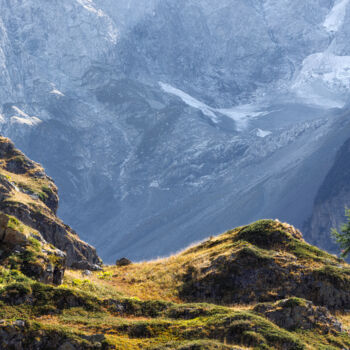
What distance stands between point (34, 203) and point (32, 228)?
Answer: 28.4ft

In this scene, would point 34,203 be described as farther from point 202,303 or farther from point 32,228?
point 202,303

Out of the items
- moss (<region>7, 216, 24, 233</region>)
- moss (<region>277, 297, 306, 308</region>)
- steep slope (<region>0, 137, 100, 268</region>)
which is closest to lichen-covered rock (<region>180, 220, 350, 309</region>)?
moss (<region>277, 297, 306, 308</region>)

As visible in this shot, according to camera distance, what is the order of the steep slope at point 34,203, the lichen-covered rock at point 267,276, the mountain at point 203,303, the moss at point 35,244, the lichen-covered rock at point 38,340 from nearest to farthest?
the lichen-covered rock at point 38,340, the mountain at point 203,303, the moss at point 35,244, the lichen-covered rock at point 267,276, the steep slope at point 34,203

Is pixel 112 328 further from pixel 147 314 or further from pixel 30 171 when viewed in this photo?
pixel 30 171

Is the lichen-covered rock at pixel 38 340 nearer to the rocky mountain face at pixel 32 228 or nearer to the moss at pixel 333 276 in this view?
the rocky mountain face at pixel 32 228

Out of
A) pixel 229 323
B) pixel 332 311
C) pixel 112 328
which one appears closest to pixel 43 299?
pixel 112 328

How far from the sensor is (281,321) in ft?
60.3

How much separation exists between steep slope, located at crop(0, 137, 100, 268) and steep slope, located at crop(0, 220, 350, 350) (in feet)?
19.6

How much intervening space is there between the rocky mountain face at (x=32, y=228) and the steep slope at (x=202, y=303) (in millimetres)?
1106

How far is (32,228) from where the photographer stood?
3030 cm

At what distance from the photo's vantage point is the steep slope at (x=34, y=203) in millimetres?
33938

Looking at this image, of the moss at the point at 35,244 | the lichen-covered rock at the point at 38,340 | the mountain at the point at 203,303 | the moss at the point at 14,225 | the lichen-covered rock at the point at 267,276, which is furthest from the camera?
the lichen-covered rock at the point at 267,276

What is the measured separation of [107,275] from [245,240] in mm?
8092

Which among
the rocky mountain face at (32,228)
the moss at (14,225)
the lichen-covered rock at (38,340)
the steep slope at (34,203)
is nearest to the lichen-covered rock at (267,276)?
the rocky mountain face at (32,228)
